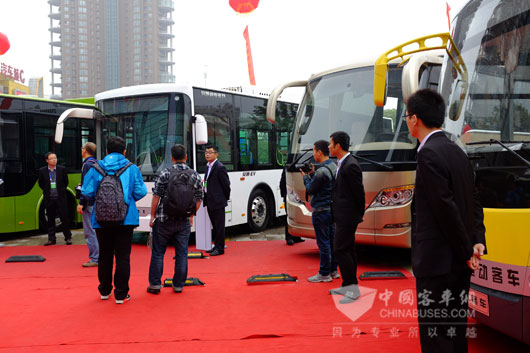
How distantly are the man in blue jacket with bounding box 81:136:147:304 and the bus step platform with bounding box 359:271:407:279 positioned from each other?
307 centimetres

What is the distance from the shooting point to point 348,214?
5.88m

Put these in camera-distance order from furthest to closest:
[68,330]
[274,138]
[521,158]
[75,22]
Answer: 1. [75,22]
2. [274,138]
3. [68,330]
4. [521,158]

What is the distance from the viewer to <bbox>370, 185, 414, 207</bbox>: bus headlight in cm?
757

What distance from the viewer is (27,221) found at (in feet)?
39.1

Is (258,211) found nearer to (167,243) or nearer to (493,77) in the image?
→ (167,243)

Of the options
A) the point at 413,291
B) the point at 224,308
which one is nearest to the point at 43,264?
the point at 224,308

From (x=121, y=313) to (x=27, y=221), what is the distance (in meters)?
7.10

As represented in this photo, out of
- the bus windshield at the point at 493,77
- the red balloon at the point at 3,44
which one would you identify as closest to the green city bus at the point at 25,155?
the red balloon at the point at 3,44

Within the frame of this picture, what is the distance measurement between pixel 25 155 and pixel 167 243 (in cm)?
663

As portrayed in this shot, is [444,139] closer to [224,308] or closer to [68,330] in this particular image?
[224,308]

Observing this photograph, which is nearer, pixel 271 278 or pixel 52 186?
pixel 271 278

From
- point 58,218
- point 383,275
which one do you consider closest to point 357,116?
point 383,275

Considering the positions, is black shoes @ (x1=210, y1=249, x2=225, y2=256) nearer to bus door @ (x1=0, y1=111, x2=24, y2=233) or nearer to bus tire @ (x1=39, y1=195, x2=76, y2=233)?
bus tire @ (x1=39, y1=195, x2=76, y2=233)

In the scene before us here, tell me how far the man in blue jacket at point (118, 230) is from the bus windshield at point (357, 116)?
11.0 feet
